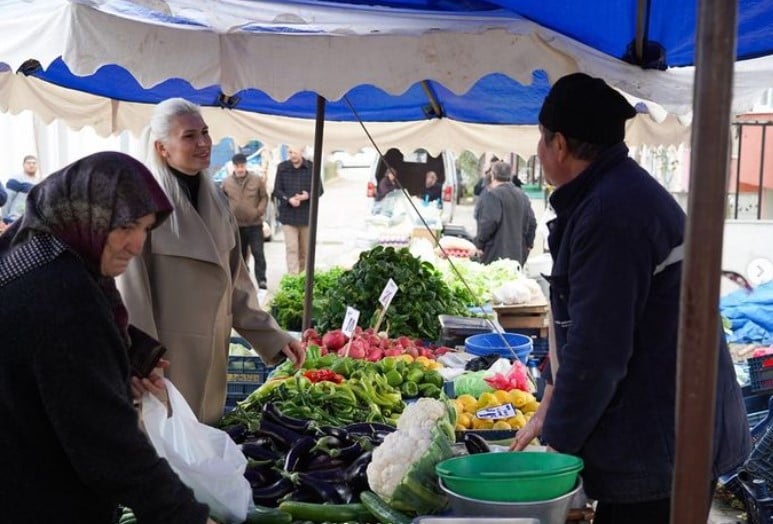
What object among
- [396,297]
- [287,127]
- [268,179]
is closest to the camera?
[396,297]

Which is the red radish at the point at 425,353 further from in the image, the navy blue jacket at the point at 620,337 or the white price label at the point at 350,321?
the navy blue jacket at the point at 620,337

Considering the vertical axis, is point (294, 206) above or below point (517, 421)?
above

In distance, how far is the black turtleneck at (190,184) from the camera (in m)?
4.02

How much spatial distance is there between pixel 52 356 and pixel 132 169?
1.50ft

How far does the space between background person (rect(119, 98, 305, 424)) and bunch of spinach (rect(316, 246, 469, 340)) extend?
2.48m

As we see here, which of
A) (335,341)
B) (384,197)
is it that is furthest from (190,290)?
(384,197)

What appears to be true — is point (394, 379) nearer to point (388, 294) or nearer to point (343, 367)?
point (343, 367)

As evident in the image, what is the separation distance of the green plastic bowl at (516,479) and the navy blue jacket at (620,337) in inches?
3.8

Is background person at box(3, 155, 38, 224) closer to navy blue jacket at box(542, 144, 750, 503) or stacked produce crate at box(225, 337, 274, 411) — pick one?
stacked produce crate at box(225, 337, 274, 411)

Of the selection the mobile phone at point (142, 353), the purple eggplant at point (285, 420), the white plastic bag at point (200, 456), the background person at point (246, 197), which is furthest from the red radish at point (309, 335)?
the background person at point (246, 197)

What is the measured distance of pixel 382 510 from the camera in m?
2.90

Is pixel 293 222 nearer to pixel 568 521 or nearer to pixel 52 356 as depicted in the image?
pixel 568 521

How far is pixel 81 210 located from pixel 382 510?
1.39 meters

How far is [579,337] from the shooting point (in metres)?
2.49
